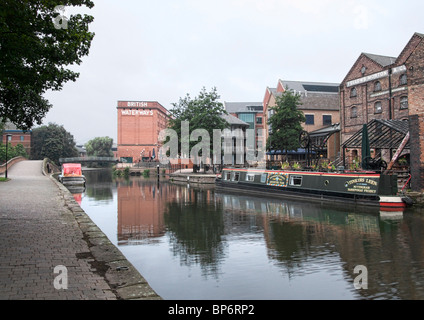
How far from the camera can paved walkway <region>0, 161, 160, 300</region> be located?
4793 millimetres

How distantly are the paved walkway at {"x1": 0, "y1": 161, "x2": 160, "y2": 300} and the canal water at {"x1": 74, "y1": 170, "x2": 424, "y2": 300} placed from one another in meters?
1.07

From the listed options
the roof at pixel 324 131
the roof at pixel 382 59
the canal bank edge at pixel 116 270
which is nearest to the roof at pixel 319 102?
the roof at pixel 324 131

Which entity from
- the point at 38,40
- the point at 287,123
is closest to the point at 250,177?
the point at 287,123

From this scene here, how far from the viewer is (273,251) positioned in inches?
365

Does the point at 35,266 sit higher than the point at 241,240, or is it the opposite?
the point at 35,266

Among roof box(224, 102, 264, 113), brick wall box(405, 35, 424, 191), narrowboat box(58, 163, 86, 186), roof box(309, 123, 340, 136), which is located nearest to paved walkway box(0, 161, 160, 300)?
brick wall box(405, 35, 424, 191)

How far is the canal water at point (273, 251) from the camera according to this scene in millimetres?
6535

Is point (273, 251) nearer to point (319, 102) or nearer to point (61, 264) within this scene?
point (61, 264)

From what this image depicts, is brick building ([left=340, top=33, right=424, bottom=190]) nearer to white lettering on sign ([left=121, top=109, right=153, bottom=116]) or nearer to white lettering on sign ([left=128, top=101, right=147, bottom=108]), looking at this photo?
white lettering on sign ([left=121, top=109, right=153, bottom=116])

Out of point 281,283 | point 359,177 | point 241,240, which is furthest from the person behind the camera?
point 359,177
